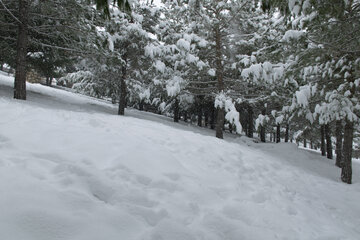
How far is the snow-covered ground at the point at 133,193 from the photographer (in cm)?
215

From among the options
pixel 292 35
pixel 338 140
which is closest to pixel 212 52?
pixel 292 35

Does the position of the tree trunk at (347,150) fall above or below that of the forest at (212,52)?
below

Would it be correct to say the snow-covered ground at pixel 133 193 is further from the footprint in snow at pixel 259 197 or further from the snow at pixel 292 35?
the snow at pixel 292 35

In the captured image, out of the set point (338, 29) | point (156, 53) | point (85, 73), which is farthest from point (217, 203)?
point (85, 73)

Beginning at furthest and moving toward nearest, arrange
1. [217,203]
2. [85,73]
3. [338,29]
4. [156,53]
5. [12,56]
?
1. [85,73]
2. [156,53]
3. [12,56]
4. [338,29]
5. [217,203]

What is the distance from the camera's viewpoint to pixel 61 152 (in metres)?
3.48

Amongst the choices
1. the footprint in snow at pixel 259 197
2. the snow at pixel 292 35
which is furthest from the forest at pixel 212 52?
the footprint in snow at pixel 259 197

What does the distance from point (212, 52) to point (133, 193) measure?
953 centimetres

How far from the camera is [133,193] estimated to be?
292 centimetres

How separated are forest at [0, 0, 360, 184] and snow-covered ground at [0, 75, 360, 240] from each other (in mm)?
2594

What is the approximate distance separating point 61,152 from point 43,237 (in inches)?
73.5

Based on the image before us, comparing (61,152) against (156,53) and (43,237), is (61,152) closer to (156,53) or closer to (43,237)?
(43,237)

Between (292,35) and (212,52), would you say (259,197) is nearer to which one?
(292,35)

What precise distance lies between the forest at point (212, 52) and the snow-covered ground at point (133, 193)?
2.59 m
